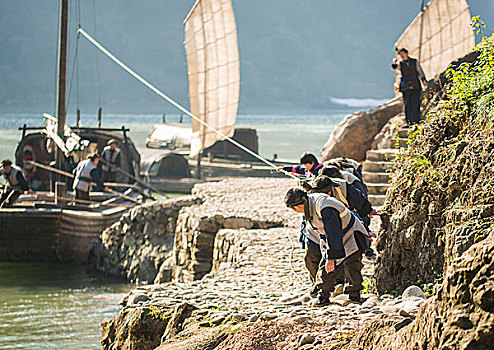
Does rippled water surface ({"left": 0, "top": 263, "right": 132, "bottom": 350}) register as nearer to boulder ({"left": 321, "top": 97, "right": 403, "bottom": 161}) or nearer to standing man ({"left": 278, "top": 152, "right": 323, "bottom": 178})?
standing man ({"left": 278, "top": 152, "right": 323, "bottom": 178})

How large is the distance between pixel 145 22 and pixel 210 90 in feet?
360

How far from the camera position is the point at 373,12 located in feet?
507

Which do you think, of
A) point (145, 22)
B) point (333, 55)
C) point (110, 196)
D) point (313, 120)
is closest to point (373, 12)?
point (333, 55)

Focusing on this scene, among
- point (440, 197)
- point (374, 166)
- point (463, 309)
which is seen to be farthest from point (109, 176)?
point (463, 309)

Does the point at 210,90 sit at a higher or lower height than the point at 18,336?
higher

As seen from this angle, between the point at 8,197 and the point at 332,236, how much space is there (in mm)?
10080

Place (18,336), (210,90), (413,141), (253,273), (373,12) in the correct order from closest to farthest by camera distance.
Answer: (413,141) < (253,273) < (18,336) < (210,90) < (373,12)

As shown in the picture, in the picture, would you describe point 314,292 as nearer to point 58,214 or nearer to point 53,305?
point 53,305

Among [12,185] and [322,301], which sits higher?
[12,185]

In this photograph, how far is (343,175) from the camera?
21.0 feet

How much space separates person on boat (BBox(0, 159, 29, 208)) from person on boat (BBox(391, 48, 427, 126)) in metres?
6.95

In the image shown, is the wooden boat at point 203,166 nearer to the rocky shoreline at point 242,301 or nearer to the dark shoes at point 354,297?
the rocky shoreline at point 242,301

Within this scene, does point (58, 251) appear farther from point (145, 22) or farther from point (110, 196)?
point (145, 22)

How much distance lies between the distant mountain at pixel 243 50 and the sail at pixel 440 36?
86323 mm
